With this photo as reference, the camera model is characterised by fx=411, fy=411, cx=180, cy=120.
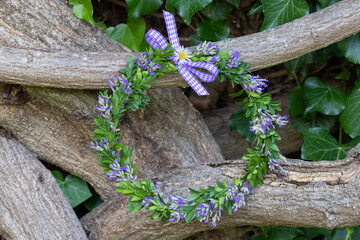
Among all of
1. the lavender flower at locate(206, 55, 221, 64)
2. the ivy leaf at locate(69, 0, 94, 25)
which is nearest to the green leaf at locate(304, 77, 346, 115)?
the lavender flower at locate(206, 55, 221, 64)

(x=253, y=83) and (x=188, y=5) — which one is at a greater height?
(x=188, y=5)

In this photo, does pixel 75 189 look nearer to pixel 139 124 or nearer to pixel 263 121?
pixel 139 124

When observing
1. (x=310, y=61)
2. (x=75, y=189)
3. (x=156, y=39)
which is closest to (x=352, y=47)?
(x=310, y=61)

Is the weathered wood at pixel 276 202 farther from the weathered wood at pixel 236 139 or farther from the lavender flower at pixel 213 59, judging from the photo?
the weathered wood at pixel 236 139

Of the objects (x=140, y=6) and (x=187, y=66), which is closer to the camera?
(x=187, y=66)

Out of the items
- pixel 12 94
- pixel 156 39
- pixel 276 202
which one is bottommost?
pixel 276 202

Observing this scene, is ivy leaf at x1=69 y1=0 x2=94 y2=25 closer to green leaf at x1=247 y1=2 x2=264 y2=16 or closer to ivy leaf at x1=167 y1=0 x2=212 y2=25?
ivy leaf at x1=167 y1=0 x2=212 y2=25
